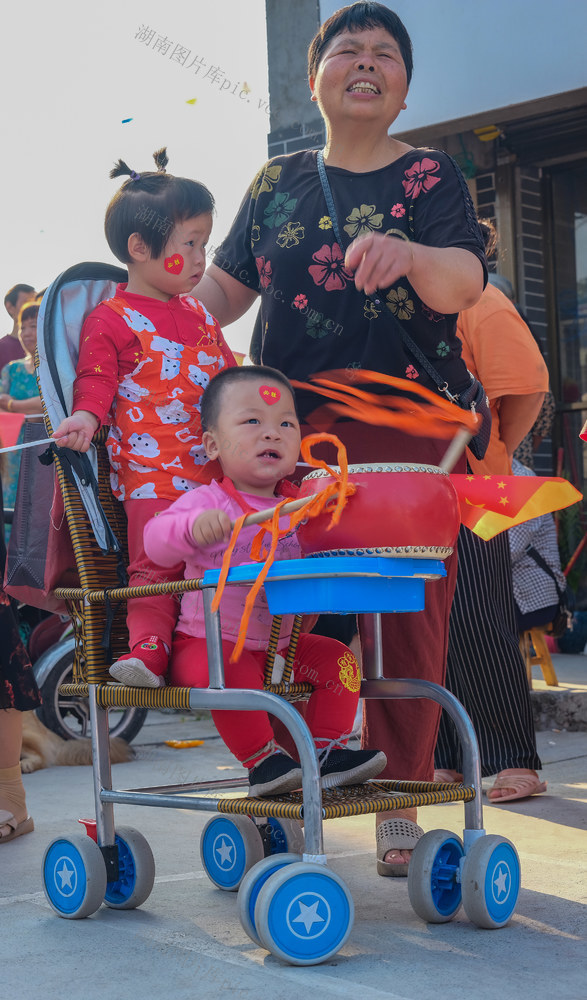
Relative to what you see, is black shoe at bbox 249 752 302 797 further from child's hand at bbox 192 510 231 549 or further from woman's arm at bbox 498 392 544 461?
woman's arm at bbox 498 392 544 461

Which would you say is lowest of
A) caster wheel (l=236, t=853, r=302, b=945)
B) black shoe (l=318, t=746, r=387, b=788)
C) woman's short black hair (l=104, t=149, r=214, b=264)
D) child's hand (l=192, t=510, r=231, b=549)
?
caster wheel (l=236, t=853, r=302, b=945)

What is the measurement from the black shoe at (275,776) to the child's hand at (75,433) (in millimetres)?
773

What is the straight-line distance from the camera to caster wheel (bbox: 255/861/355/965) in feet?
6.87

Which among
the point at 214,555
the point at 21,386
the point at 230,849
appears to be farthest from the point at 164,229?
the point at 21,386

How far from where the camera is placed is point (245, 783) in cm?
279

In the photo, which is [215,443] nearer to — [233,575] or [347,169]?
[233,575]

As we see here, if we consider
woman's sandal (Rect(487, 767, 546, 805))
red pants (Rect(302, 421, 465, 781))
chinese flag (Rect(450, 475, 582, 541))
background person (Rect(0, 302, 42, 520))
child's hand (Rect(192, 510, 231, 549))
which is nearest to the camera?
chinese flag (Rect(450, 475, 582, 541))

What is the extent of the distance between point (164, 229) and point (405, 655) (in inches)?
46.2

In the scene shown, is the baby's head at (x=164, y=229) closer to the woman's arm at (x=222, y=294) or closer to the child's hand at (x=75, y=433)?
the woman's arm at (x=222, y=294)

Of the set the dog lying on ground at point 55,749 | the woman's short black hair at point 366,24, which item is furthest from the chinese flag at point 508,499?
the dog lying on ground at point 55,749

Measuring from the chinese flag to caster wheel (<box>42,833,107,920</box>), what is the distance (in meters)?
1.04

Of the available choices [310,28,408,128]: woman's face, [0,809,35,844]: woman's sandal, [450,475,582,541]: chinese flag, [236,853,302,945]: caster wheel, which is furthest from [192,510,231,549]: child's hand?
[0,809,35,844]: woman's sandal

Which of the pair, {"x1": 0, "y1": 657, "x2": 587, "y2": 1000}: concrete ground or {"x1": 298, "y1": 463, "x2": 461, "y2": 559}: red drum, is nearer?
{"x1": 0, "y1": 657, "x2": 587, "y2": 1000}: concrete ground

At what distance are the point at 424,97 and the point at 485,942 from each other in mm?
5295
